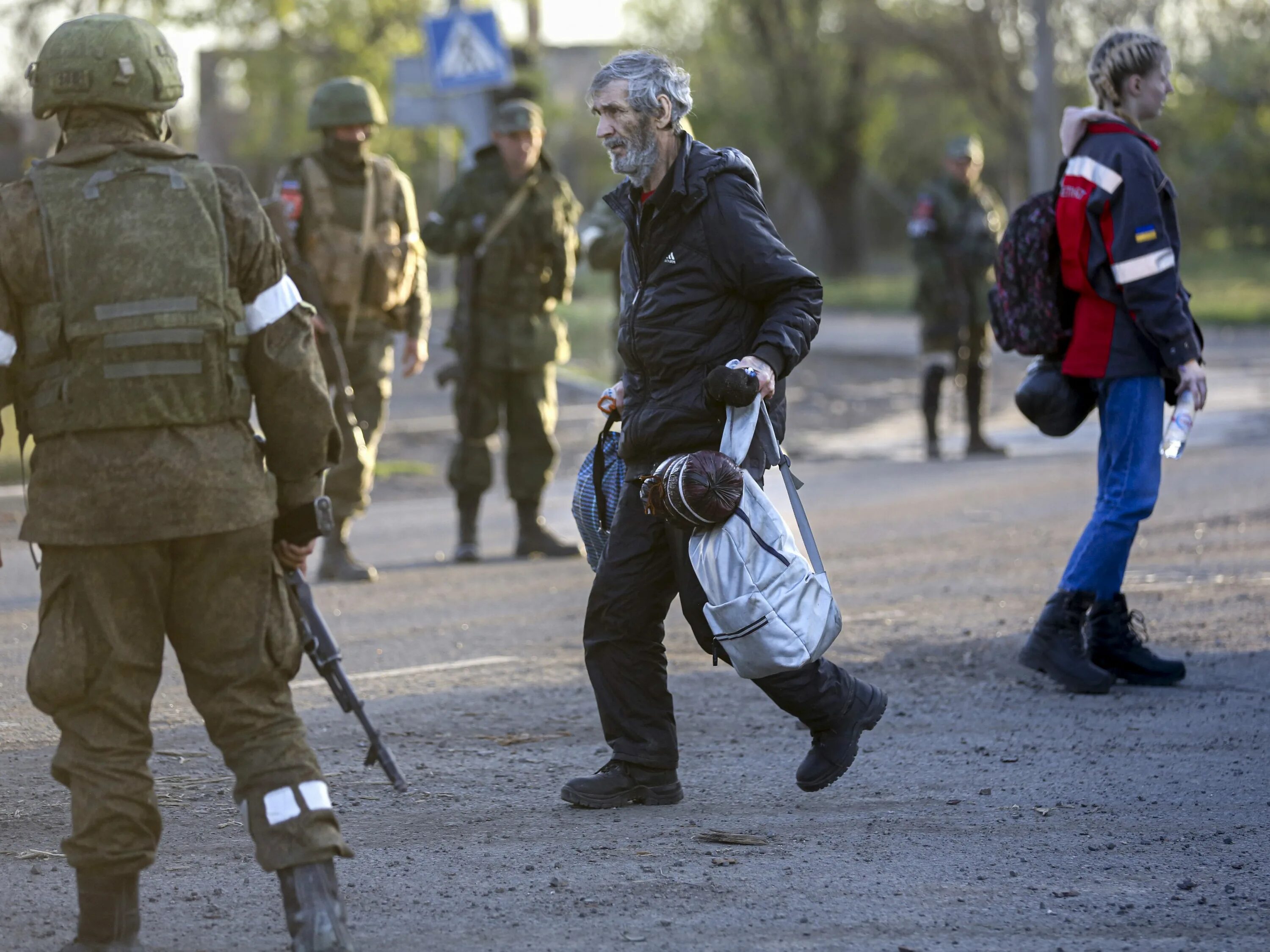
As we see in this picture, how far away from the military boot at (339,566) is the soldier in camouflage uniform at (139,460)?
548 cm

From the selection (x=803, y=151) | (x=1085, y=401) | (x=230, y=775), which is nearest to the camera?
(x=230, y=775)

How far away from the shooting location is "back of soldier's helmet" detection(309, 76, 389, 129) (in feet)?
28.6

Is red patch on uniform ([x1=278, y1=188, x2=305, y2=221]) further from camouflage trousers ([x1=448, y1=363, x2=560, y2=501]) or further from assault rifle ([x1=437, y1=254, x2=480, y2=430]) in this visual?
camouflage trousers ([x1=448, y1=363, x2=560, y2=501])

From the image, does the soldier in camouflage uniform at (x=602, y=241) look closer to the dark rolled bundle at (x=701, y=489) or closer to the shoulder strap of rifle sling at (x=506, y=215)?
the shoulder strap of rifle sling at (x=506, y=215)

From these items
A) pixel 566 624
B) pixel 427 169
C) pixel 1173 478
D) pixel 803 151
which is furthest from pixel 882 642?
pixel 427 169

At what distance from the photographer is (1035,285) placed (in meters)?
6.39

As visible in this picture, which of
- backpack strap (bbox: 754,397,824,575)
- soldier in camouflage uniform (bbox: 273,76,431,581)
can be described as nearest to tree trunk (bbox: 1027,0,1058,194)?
soldier in camouflage uniform (bbox: 273,76,431,581)

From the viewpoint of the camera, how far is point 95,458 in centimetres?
370

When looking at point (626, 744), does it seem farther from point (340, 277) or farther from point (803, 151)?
point (803, 151)

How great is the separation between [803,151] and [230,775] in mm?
40069

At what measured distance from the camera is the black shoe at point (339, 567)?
9312 mm

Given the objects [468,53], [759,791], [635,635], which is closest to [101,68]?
[635,635]

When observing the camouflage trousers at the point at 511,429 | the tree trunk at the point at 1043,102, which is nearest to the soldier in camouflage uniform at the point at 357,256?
the camouflage trousers at the point at 511,429

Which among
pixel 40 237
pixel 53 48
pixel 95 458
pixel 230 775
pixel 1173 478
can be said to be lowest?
pixel 1173 478
